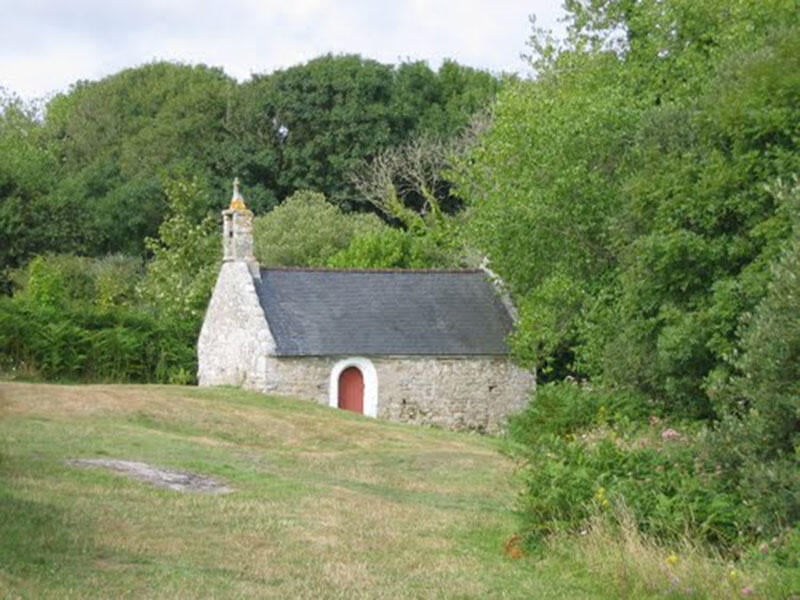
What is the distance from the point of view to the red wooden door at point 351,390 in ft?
109

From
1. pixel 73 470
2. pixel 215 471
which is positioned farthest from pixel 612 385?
pixel 73 470

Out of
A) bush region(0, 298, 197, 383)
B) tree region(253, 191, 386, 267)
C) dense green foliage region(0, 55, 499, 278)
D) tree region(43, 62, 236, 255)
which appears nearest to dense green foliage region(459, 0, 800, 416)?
tree region(253, 191, 386, 267)

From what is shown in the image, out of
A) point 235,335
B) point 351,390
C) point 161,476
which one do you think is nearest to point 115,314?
point 235,335

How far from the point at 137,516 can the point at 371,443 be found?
1192 centimetres

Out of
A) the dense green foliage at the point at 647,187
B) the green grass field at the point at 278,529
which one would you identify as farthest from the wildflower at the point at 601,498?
the dense green foliage at the point at 647,187

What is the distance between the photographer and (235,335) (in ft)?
112

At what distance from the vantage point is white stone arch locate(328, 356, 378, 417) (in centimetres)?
3309

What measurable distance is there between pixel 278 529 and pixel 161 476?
407 cm

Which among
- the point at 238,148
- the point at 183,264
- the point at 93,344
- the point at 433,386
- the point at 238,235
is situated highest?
the point at 238,148

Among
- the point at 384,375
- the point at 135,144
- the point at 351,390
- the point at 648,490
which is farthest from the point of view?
the point at 135,144

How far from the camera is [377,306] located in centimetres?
3497

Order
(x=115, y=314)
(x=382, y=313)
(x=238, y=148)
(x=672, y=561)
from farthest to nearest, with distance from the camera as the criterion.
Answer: (x=238, y=148), (x=115, y=314), (x=382, y=313), (x=672, y=561)

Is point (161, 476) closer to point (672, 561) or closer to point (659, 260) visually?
point (672, 561)

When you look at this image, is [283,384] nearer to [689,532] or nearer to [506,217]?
[506,217]
